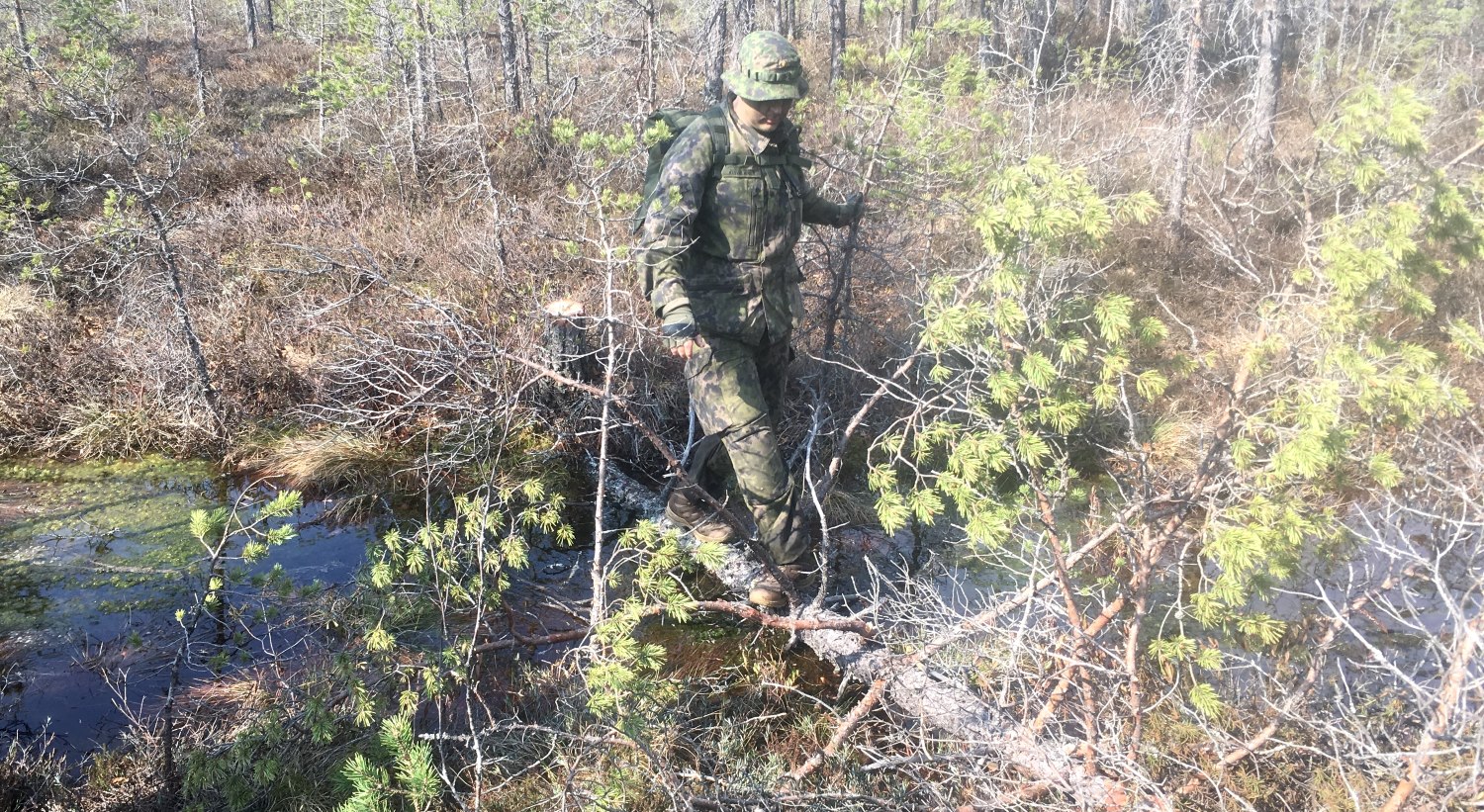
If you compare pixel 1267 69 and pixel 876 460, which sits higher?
pixel 1267 69

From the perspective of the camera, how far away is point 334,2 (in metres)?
12.7

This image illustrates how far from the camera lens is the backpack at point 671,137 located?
3.51m

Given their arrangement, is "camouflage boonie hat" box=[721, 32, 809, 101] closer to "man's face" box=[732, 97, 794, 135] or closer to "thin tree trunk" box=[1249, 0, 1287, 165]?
"man's face" box=[732, 97, 794, 135]

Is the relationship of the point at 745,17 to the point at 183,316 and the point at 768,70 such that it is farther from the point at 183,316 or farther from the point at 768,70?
the point at 183,316

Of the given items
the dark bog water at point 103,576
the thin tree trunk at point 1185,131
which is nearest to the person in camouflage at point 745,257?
the dark bog water at point 103,576

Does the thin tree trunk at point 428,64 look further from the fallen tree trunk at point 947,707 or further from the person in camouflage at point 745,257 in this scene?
the fallen tree trunk at point 947,707

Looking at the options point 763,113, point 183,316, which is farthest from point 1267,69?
point 183,316

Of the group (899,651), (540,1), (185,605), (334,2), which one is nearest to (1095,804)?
(899,651)

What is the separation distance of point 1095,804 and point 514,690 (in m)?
2.18

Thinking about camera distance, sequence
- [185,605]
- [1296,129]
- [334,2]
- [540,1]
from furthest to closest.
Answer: [334,2], [1296,129], [540,1], [185,605]

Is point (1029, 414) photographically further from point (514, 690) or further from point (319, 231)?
point (319, 231)

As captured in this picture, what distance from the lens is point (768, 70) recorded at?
10.7 feet

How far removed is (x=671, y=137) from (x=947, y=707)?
2.84 m

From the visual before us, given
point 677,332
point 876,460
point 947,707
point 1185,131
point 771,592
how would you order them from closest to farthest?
point 947,707 → point 677,332 → point 771,592 → point 876,460 → point 1185,131
